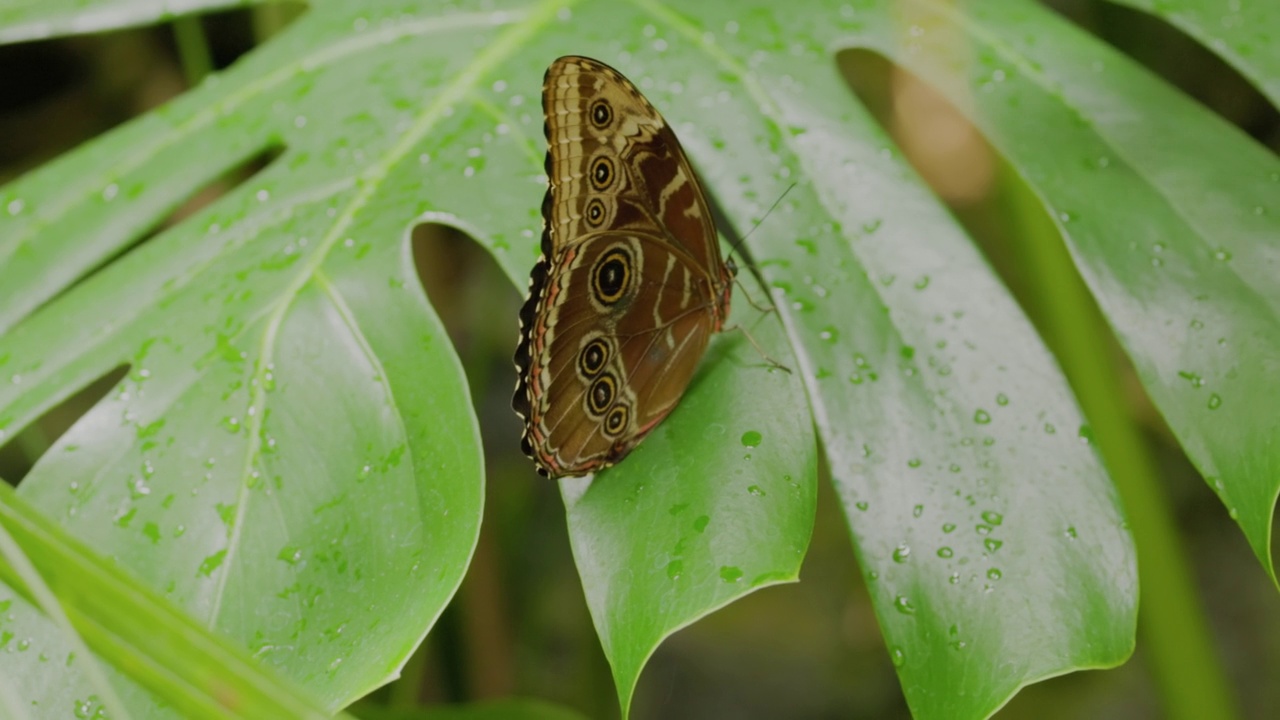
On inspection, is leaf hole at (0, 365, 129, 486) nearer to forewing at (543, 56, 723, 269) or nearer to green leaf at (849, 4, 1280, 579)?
forewing at (543, 56, 723, 269)

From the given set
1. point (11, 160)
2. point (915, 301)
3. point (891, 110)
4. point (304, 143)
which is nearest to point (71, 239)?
point (304, 143)

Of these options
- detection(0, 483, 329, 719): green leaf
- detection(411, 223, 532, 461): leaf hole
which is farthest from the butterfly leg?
detection(411, 223, 532, 461): leaf hole

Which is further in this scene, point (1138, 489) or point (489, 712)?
point (1138, 489)

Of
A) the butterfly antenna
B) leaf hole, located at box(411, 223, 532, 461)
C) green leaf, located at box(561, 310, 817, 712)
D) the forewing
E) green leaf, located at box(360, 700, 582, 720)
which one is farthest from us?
leaf hole, located at box(411, 223, 532, 461)

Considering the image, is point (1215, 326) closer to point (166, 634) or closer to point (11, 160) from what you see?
point (166, 634)

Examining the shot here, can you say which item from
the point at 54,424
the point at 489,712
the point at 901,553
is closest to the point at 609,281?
the point at 901,553

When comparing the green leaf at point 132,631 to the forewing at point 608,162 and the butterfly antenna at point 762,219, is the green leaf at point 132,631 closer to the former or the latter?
the forewing at point 608,162

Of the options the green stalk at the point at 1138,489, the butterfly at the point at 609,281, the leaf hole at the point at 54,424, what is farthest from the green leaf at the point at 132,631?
the leaf hole at the point at 54,424

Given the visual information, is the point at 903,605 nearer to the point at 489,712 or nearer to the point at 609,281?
the point at 609,281
